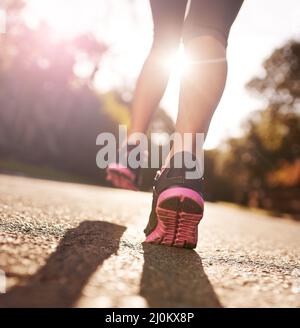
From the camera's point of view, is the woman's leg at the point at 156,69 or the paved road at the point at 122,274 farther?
the woman's leg at the point at 156,69

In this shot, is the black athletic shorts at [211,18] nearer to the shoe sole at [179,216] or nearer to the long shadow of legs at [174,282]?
the shoe sole at [179,216]

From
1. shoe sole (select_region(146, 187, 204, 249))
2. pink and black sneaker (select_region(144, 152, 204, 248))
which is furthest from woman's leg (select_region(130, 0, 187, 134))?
shoe sole (select_region(146, 187, 204, 249))

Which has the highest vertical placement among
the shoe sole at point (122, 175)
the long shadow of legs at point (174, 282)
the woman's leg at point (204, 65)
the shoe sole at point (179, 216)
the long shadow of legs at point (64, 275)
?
the woman's leg at point (204, 65)

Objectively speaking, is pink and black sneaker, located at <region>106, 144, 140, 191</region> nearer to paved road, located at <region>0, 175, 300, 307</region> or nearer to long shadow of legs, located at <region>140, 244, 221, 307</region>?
paved road, located at <region>0, 175, 300, 307</region>

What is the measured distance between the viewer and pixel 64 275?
83 cm

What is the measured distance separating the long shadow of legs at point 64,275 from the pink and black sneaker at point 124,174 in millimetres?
→ 517

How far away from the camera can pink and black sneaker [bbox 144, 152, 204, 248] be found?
1319 millimetres

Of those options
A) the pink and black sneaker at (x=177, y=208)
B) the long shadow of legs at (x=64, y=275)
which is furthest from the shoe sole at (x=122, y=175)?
the long shadow of legs at (x=64, y=275)

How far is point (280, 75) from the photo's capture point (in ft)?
78.5

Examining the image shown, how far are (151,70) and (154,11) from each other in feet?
0.84

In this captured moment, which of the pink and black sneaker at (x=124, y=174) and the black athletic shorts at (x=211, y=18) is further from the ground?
the black athletic shorts at (x=211, y=18)

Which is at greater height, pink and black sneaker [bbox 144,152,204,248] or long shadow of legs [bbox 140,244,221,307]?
pink and black sneaker [bbox 144,152,204,248]

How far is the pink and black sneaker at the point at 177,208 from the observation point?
1.32 metres
